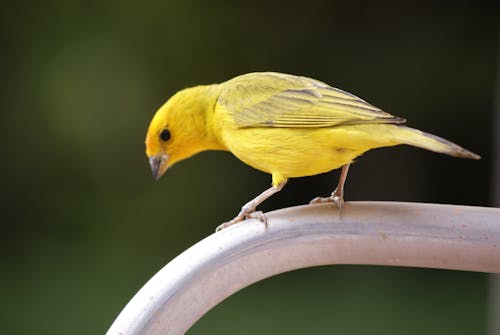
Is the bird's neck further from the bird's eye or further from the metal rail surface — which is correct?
the metal rail surface

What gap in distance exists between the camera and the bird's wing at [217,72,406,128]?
2.38 m

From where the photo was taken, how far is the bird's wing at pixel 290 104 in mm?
2381

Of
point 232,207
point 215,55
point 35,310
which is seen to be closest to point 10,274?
point 35,310

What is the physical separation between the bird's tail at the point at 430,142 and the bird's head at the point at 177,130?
891 mm

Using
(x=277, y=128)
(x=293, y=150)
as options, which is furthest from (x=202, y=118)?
(x=293, y=150)

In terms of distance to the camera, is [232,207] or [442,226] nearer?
[442,226]

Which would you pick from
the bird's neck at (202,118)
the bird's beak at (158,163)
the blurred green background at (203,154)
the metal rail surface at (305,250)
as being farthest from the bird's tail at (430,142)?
the blurred green background at (203,154)

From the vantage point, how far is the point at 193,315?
1769 millimetres

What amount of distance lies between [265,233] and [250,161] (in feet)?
2.34

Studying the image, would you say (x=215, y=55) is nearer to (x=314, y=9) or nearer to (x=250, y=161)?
(x=314, y=9)

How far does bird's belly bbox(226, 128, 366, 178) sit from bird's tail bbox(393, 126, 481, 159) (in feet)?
0.78

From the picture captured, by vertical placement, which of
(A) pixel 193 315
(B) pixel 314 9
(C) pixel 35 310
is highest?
(B) pixel 314 9

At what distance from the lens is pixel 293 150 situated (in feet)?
8.18

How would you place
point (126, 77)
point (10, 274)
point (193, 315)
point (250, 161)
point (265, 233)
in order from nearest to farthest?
point (193, 315) → point (265, 233) → point (250, 161) → point (126, 77) → point (10, 274)
